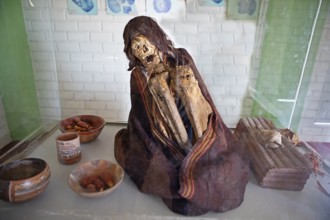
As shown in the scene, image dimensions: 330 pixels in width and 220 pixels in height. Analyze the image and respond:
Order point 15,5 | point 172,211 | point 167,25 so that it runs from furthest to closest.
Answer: point 15,5, point 167,25, point 172,211

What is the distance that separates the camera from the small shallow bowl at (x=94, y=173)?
1.98 feet

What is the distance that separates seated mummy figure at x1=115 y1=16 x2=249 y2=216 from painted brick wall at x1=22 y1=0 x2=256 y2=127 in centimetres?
16

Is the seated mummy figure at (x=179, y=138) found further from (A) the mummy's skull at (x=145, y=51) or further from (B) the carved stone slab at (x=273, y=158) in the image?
(B) the carved stone slab at (x=273, y=158)

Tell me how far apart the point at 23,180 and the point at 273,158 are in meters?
0.71

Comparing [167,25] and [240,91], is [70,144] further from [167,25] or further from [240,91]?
[240,91]

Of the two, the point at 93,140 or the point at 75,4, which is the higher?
the point at 75,4

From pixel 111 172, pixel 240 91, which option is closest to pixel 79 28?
pixel 111 172

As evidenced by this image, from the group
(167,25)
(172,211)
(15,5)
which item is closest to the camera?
(172,211)

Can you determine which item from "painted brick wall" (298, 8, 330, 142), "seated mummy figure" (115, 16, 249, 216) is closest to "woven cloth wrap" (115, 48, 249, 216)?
"seated mummy figure" (115, 16, 249, 216)

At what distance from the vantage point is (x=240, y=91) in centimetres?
85

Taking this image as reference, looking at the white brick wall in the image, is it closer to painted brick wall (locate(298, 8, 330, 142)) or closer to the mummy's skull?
painted brick wall (locate(298, 8, 330, 142))

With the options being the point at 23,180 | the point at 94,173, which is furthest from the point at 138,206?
the point at 23,180

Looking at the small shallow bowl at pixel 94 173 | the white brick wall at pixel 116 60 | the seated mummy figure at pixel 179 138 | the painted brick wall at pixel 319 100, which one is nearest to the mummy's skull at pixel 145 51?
the seated mummy figure at pixel 179 138

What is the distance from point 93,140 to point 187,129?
0.46 metres
